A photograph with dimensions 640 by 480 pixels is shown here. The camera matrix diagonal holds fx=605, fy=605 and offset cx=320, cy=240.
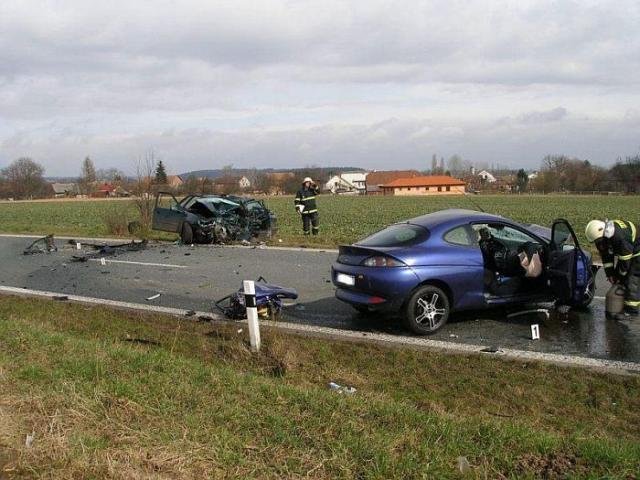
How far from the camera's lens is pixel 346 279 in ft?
24.6

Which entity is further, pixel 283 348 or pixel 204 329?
pixel 204 329

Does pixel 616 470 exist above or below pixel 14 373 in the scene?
below

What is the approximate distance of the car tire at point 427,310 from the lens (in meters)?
7.09

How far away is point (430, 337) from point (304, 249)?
27.4ft

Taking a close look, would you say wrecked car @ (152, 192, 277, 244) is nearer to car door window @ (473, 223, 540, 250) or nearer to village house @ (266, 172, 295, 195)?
car door window @ (473, 223, 540, 250)

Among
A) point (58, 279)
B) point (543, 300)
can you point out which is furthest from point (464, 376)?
point (58, 279)

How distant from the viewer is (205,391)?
460 centimetres

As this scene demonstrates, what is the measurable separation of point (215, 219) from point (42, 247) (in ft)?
16.2

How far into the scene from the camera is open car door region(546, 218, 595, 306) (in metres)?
7.53

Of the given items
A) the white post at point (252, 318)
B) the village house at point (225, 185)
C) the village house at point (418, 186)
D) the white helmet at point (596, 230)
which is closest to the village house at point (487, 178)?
the village house at point (418, 186)

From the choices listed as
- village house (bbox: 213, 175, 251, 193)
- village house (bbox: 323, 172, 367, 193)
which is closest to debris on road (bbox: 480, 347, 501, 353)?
village house (bbox: 213, 175, 251, 193)

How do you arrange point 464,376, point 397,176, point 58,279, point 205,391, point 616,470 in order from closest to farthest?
point 616,470
point 205,391
point 464,376
point 58,279
point 397,176

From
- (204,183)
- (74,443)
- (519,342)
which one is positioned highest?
(204,183)

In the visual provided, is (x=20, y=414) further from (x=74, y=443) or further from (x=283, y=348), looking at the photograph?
(x=283, y=348)
